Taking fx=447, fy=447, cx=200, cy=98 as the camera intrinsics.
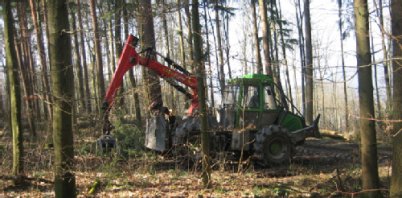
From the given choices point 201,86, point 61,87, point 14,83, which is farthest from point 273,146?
point 61,87

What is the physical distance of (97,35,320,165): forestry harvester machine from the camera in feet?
36.5

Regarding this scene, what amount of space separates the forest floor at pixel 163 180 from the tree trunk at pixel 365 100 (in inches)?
17.9

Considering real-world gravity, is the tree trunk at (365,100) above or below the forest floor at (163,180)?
above

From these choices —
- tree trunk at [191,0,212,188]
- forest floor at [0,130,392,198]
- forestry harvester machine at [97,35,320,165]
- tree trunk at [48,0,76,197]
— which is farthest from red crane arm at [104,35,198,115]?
tree trunk at [48,0,76,197]

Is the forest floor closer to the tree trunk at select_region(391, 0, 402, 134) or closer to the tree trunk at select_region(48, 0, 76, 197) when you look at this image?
the tree trunk at select_region(391, 0, 402, 134)

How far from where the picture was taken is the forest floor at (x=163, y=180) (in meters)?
8.20

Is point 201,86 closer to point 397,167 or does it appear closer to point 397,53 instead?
point 397,53

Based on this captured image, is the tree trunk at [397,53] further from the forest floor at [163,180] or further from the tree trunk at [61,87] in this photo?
the tree trunk at [61,87]

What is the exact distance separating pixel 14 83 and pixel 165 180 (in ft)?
11.8

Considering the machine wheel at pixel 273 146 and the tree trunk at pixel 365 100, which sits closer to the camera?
the tree trunk at pixel 365 100

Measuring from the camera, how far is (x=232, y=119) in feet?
38.4

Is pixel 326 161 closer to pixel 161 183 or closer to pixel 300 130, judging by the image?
pixel 300 130

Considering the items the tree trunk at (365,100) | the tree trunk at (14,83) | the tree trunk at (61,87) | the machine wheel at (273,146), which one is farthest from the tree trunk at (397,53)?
the tree trunk at (14,83)

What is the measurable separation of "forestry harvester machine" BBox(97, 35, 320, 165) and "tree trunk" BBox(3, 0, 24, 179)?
2.39m
